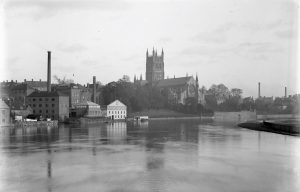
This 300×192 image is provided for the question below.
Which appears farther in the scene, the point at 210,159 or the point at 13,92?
the point at 13,92

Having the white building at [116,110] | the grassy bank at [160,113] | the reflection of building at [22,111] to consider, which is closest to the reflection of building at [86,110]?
the white building at [116,110]

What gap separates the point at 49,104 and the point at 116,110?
27.6 meters

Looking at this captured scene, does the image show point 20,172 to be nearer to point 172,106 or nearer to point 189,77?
point 172,106

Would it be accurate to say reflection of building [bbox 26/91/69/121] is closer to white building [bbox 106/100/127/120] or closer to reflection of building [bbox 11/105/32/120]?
reflection of building [bbox 11/105/32/120]

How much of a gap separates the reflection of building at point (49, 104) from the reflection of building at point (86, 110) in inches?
325

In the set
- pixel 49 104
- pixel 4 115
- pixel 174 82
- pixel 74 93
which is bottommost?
pixel 4 115

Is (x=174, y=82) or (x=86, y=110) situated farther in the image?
(x=174, y=82)

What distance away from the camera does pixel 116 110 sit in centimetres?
11881

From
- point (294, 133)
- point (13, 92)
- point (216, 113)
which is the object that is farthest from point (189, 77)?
point (294, 133)

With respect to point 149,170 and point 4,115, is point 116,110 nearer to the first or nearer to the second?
point 4,115

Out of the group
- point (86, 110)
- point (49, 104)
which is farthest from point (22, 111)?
point (86, 110)

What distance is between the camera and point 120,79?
5546 inches

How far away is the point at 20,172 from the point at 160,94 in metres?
130

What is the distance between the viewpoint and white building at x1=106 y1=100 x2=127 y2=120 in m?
116
